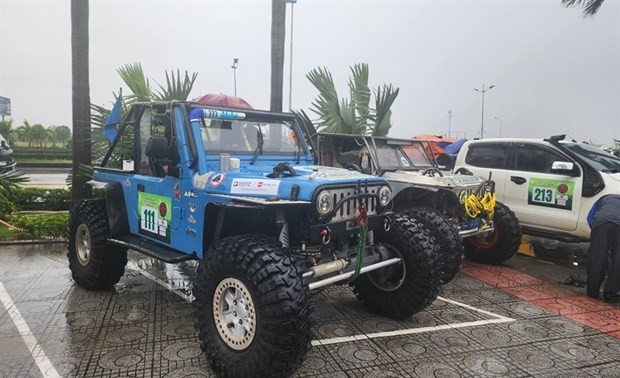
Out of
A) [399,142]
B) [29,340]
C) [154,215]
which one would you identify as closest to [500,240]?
[399,142]

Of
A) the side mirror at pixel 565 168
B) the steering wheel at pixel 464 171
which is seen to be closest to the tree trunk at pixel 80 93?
the steering wheel at pixel 464 171

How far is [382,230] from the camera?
4332 millimetres

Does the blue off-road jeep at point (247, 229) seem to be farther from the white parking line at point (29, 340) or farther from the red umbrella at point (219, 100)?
the red umbrella at point (219, 100)

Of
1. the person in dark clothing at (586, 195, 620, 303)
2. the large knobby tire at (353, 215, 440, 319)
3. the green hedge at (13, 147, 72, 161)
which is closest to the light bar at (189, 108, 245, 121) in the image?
the large knobby tire at (353, 215, 440, 319)

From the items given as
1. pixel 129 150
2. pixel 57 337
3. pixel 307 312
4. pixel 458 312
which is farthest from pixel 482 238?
pixel 57 337

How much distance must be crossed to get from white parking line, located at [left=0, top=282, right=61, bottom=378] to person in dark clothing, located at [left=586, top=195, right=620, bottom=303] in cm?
557

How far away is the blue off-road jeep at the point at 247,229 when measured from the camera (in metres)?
3.11

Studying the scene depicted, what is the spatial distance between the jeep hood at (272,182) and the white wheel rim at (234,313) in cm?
72

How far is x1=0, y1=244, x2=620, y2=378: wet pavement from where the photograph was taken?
11.4 feet

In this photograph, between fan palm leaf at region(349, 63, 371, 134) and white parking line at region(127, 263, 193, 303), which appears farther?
fan palm leaf at region(349, 63, 371, 134)

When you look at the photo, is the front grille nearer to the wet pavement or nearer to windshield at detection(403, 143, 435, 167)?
the wet pavement

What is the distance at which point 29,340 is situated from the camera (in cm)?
382

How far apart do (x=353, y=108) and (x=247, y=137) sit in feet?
16.2

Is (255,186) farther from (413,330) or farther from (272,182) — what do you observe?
(413,330)
